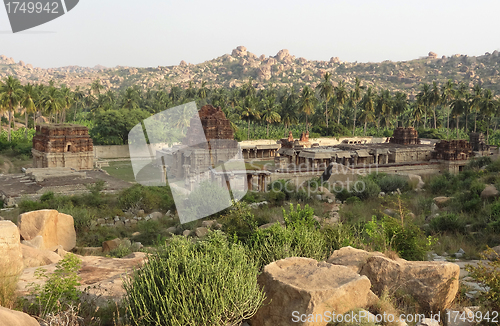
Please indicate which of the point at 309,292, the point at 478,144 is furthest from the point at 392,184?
the point at 478,144

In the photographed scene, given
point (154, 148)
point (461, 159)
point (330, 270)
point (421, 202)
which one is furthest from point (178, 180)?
point (330, 270)

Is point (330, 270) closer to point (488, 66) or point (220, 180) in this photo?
point (220, 180)

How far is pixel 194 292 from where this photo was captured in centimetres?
518

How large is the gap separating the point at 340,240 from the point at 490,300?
3.31 meters

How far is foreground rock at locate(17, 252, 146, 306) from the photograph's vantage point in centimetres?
705

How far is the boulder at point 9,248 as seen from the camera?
25.4 ft

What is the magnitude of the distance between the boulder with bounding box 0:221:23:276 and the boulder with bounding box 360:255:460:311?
6641mm

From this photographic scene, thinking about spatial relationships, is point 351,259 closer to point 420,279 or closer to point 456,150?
point 420,279

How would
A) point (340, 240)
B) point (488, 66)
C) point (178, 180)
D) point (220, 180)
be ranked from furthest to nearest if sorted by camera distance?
point (488, 66) < point (178, 180) < point (220, 180) < point (340, 240)

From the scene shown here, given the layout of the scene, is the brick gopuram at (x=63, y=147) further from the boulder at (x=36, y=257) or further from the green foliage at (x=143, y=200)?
the boulder at (x=36, y=257)

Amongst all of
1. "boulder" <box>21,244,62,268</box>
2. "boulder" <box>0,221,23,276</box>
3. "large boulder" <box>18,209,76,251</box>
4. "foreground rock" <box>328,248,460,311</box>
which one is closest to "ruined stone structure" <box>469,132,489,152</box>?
"foreground rock" <box>328,248,460,311</box>

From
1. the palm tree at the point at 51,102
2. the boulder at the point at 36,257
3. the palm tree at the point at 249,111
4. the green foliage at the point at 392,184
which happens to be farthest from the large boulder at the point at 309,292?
the palm tree at the point at 249,111

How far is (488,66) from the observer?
17200 centimetres

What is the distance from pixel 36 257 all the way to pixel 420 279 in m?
8.30
